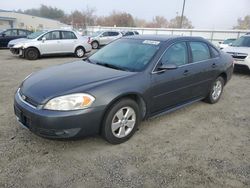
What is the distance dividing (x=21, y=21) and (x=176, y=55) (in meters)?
Answer: 48.8

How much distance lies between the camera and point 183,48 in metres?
4.40

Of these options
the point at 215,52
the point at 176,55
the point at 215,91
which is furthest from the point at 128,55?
the point at 215,91

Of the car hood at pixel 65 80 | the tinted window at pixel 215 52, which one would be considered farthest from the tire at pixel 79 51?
the car hood at pixel 65 80

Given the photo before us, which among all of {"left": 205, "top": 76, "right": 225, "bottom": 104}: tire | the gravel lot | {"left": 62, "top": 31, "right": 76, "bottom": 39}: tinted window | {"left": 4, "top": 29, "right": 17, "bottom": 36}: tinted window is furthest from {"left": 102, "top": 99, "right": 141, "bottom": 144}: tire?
{"left": 4, "top": 29, "right": 17, "bottom": 36}: tinted window

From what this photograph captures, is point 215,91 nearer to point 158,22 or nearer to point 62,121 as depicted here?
point 62,121

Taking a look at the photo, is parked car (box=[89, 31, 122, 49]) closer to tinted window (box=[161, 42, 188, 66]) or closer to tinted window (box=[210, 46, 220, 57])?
tinted window (box=[210, 46, 220, 57])

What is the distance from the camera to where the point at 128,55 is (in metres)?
4.14

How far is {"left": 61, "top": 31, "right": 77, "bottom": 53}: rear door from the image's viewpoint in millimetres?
12352

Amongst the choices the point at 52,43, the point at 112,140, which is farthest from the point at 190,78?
the point at 52,43

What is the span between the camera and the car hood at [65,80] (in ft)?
10.3

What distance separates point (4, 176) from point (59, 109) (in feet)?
3.12

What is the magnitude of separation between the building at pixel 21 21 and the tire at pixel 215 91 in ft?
134

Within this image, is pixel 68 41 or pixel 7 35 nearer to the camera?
pixel 68 41

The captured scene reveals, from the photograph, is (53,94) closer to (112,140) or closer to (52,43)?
(112,140)
